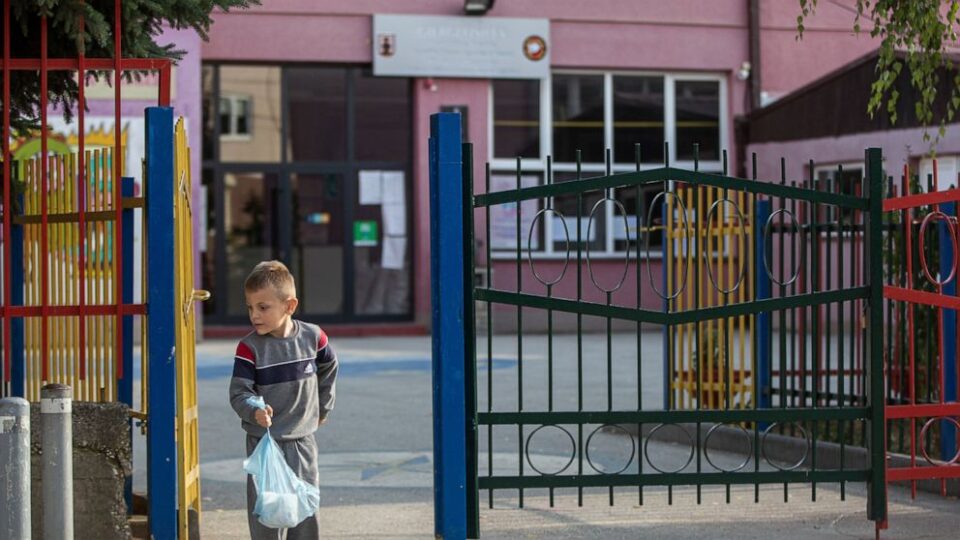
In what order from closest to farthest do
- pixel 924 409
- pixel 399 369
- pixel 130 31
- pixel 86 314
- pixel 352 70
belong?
pixel 86 314, pixel 130 31, pixel 924 409, pixel 399 369, pixel 352 70

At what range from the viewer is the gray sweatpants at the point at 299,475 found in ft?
18.0

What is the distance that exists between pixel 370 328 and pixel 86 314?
48.0ft

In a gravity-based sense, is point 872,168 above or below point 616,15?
below

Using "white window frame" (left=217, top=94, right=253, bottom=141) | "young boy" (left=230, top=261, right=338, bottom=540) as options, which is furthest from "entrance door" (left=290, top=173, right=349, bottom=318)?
"young boy" (left=230, top=261, right=338, bottom=540)

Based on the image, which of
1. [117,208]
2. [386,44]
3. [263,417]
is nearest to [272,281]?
[263,417]

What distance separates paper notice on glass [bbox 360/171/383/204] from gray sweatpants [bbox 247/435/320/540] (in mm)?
15177

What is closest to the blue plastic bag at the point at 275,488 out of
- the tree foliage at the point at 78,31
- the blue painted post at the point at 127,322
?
the blue painted post at the point at 127,322

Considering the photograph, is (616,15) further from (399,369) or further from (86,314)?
(86,314)

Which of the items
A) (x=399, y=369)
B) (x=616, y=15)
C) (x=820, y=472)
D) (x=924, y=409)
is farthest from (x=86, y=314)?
(x=616, y=15)

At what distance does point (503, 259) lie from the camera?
20.8 metres

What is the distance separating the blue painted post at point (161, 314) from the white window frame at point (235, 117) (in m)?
14.3

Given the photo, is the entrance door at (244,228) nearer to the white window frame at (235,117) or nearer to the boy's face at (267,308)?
the white window frame at (235,117)

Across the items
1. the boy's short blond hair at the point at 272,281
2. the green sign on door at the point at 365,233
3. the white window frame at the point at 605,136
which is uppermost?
the white window frame at the point at 605,136

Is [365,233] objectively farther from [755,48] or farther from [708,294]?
[708,294]
